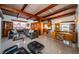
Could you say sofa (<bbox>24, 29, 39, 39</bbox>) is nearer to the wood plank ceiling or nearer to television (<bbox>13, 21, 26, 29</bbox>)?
television (<bbox>13, 21, 26, 29</bbox>)

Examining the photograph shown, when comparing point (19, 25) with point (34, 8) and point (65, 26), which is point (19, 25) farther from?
point (65, 26)

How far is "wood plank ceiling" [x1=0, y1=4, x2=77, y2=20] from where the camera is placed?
206 cm

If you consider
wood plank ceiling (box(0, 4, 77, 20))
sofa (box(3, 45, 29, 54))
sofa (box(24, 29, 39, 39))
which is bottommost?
sofa (box(3, 45, 29, 54))

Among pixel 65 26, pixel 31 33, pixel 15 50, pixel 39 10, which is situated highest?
pixel 39 10

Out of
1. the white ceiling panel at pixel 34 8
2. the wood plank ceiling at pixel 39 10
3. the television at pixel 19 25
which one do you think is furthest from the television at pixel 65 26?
the television at pixel 19 25

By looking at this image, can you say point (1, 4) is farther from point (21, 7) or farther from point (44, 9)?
point (44, 9)

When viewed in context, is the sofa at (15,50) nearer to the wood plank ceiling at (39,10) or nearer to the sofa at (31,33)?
the sofa at (31,33)

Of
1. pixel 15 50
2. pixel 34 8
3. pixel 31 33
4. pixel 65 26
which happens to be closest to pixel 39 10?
pixel 34 8

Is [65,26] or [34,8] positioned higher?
[34,8]

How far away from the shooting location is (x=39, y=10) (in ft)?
7.14

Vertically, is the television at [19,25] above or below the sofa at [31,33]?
above

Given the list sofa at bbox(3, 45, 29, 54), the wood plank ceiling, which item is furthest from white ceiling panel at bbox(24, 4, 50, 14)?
sofa at bbox(3, 45, 29, 54)

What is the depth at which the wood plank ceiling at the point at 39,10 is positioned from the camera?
6.75 ft

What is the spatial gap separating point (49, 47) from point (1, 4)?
1237mm
